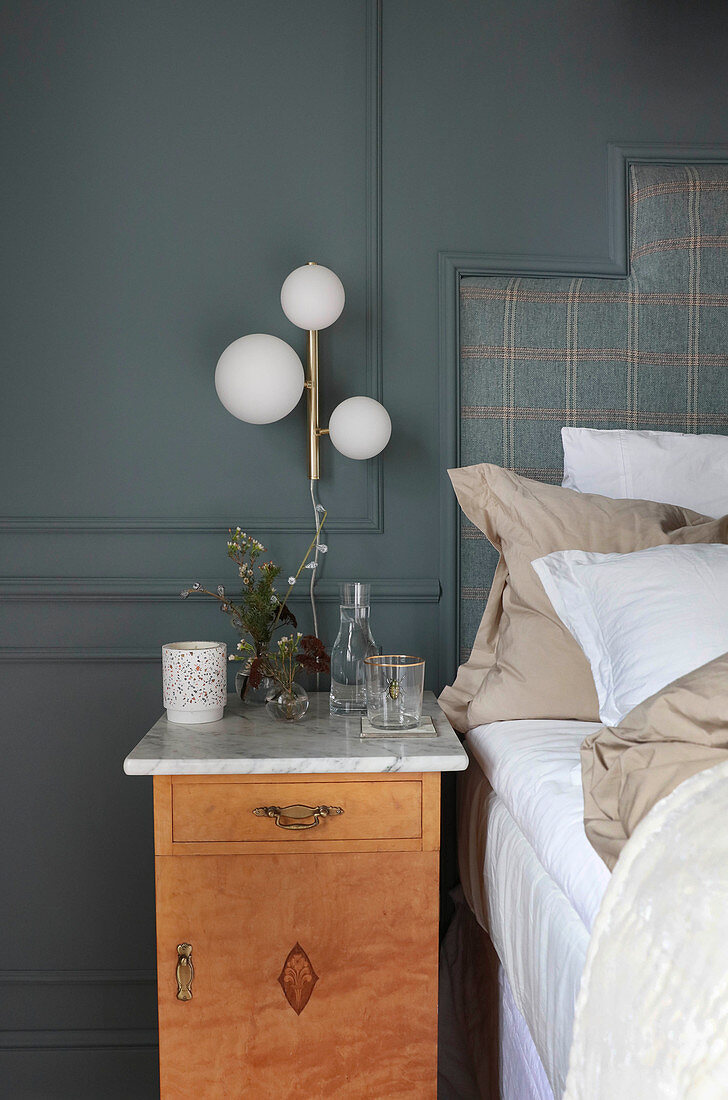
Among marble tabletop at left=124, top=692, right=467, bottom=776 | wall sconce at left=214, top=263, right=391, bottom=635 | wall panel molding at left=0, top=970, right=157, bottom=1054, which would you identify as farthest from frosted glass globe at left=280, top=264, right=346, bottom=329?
wall panel molding at left=0, top=970, right=157, bottom=1054

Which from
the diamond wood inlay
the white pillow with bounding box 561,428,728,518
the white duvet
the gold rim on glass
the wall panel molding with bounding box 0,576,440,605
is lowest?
the diamond wood inlay

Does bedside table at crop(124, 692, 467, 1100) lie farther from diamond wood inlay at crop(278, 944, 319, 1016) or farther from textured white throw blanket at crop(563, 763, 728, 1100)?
textured white throw blanket at crop(563, 763, 728, 1100)

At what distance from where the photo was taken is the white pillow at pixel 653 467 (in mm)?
1731

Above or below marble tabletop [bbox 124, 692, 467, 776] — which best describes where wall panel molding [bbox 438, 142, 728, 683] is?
above

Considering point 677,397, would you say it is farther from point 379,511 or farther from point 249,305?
point 249,305

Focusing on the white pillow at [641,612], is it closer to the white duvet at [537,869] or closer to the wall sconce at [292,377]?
the white duvet at [537,869]

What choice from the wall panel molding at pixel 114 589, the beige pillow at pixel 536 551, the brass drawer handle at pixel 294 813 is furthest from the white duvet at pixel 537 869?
the wall panel molding at pixel 114 589

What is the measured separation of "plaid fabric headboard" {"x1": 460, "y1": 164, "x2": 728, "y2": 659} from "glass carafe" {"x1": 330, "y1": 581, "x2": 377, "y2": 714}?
1.16 feet

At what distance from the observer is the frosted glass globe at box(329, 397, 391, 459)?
1.75 meters

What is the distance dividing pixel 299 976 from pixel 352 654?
0.56m

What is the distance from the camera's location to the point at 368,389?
6.50ft

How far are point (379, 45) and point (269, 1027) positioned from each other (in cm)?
197

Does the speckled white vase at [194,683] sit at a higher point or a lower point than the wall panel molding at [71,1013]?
higher

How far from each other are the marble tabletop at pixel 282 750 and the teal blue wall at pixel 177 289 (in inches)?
16.6
